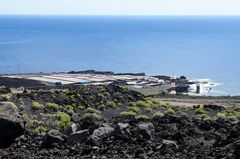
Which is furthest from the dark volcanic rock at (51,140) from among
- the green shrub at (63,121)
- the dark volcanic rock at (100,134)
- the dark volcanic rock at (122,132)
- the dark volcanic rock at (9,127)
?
the green shrub at (63,121)

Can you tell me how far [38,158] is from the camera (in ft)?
59.2

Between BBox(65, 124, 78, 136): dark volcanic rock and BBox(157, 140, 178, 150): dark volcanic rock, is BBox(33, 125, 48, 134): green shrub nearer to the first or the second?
BBox(65, 124, 78, 136): dark volcanic rock

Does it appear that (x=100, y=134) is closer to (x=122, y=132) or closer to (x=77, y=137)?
(x=122, y=132)

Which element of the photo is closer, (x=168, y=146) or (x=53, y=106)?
(x=168, y=146)

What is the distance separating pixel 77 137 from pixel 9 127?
10.8ft

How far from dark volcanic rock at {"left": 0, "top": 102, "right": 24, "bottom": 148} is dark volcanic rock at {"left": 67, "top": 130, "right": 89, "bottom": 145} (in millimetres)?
2748

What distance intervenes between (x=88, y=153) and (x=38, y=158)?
178cm

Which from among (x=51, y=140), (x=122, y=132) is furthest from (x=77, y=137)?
(x=122, y=132)

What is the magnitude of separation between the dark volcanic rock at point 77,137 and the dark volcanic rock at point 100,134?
0.51m

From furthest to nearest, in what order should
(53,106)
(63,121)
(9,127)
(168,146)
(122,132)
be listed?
(53,106) → (63,121) → (9,127) → (122,132) → (168,146)

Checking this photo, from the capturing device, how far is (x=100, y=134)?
64.7 ft

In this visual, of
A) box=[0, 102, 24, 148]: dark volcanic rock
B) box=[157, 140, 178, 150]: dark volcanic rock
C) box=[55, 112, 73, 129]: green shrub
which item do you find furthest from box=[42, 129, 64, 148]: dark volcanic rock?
box=[55, 112, 73, 129]: green shrub

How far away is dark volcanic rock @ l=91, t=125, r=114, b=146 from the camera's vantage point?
19.2 metres

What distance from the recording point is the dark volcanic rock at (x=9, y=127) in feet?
69.3
